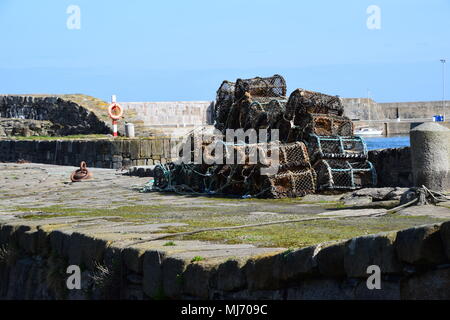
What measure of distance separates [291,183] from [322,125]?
153 centimetres

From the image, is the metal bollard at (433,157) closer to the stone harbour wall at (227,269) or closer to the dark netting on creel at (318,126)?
the dark netting on creel at (318,126)

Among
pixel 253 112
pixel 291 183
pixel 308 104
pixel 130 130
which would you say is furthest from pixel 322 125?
pixel 130 130

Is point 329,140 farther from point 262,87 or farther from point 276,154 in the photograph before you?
point 262,87

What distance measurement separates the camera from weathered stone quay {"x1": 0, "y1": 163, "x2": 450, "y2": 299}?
4.42 meters

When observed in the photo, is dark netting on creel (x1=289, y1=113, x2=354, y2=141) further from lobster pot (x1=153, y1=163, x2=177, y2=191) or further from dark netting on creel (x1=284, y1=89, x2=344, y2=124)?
lobster pot (x1=153, y1=163, x2=177, y2=191)

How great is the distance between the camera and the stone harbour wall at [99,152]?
24.4 meters

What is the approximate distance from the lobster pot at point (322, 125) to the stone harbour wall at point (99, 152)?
1098 cm

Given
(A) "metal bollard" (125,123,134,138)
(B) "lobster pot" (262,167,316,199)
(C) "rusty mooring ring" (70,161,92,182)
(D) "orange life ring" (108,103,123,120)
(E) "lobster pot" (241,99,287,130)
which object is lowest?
(C) "rusty mooring ring" (70,161,92,182)

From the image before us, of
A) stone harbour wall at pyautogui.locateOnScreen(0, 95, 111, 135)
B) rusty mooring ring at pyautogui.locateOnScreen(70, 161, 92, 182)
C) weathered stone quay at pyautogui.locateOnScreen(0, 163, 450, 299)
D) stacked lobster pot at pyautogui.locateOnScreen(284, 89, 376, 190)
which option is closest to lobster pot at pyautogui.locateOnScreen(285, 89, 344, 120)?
stacked lobster pot at pyautogui.locateOnScreen(284, 89, 376, 190)

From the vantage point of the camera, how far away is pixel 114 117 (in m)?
29.5

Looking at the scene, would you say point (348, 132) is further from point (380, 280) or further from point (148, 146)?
point (148, 146)

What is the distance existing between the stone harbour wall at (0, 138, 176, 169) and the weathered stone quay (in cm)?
1214

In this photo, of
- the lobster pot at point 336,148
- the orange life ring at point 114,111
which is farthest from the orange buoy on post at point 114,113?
the lobster pot at point 336,148

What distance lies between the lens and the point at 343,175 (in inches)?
503
